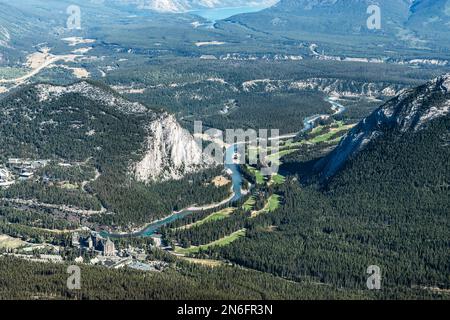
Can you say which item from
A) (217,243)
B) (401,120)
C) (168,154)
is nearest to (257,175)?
(168,154)

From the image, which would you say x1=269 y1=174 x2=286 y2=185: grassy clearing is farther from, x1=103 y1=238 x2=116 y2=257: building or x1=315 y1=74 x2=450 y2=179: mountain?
x1=103 y1=238 x2=116 y2=257: building

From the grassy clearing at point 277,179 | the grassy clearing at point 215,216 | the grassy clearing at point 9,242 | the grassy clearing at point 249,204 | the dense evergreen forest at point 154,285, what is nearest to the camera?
the dense evergreen forest at point 154,285

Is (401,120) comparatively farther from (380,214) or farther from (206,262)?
(206,262)

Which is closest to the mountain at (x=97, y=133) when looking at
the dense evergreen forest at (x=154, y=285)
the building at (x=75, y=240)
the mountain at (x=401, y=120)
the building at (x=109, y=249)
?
the mountain at (x=401, y=120)

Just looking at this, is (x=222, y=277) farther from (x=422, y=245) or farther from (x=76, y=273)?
(x=422, y=245)

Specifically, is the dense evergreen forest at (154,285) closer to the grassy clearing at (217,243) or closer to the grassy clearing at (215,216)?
the grassy clearing at (217,243)

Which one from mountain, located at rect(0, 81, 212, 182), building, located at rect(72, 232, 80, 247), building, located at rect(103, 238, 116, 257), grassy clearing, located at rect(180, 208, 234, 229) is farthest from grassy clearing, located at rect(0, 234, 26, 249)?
mountain, located at rect(0, 81, 212, 182)
